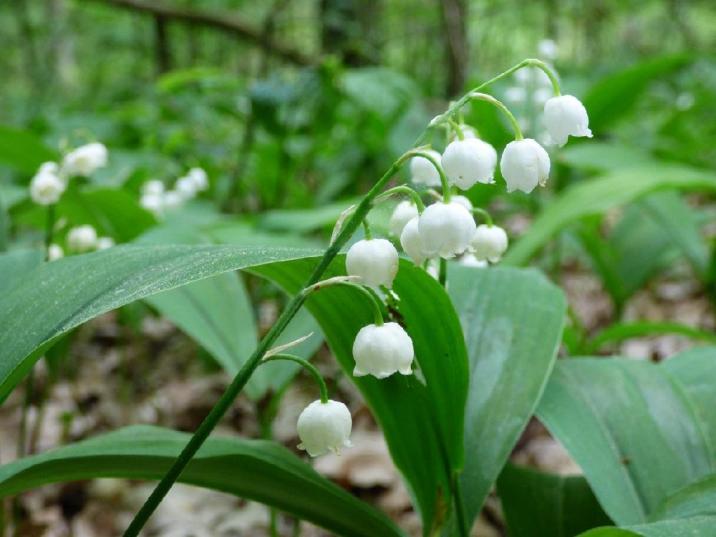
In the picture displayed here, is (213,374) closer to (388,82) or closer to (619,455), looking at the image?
(388,82)

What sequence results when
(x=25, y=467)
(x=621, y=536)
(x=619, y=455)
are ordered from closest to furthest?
1. (x=621, y=536)
2. (x=25, y=467)
3. (x=619, y=455)

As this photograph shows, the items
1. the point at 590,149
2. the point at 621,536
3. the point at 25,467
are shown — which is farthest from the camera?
the point at 590,149

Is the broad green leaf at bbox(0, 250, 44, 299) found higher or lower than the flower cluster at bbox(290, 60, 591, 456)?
higher

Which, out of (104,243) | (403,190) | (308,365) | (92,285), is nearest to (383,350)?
(308,365)

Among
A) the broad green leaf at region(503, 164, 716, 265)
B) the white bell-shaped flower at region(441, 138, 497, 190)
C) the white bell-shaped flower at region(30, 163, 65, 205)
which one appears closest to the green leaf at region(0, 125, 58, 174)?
the white bell-shaped flower at region(30, 163, 65, 205)

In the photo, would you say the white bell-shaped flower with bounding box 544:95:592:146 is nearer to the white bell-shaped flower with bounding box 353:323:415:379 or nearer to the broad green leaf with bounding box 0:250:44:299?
the white bell-shaped flower with bounding box 353:323:415:379

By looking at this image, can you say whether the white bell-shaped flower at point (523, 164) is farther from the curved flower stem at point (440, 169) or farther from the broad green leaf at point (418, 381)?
the broad green leaf at point (418, 381)

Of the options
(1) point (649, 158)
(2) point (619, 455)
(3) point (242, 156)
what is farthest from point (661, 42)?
(2) point (619, 455)
